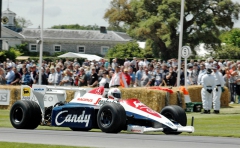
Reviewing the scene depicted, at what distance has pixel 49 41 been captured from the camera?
10594 cm

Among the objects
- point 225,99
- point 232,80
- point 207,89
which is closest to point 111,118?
point 207,89

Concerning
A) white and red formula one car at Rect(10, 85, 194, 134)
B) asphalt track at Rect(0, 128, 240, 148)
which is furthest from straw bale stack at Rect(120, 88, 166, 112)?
asphalt track at Rect(0, 128, 240, 148)

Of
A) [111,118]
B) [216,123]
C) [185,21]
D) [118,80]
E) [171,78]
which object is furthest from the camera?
[185,21]

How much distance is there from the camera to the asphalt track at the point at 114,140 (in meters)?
14.0

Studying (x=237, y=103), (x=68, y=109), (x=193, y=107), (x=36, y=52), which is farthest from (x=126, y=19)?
(x=68, y=109)

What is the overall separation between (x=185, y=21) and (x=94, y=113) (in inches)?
2541

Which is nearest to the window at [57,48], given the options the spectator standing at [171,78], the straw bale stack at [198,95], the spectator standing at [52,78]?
the spectator standing at [52,78]

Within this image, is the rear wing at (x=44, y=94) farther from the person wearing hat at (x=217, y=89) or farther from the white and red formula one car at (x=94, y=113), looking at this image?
the person wearing hat at (x=217, y=89)

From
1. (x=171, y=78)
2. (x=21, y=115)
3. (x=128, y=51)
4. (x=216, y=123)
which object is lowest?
(x=216, y=123)

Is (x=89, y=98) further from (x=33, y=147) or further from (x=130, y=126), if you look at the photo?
(x=33, y=147)

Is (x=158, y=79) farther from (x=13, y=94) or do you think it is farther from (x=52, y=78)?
(x=13, y=94)

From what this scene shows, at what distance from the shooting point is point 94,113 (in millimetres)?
17359

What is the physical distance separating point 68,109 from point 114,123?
1.84 m

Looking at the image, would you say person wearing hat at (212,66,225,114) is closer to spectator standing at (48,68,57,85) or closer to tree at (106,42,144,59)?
spectator standing at (48,68,57,85)
